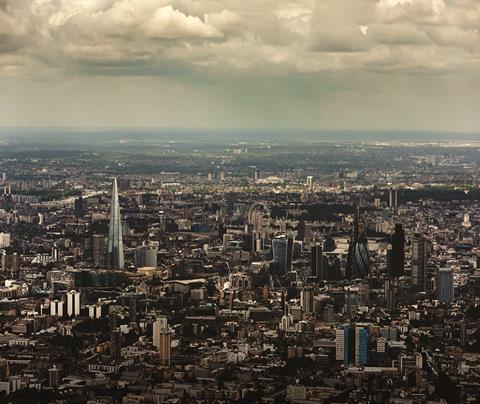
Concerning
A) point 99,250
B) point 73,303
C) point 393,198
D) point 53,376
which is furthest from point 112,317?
point 393,198

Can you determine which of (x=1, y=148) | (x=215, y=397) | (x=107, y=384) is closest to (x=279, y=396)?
(x=215, y=397)

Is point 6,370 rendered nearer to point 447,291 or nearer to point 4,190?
point 447,291

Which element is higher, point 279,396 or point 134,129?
point 134,129

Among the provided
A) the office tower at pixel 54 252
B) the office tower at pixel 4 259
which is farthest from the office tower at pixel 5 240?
the office tower at pixel 54 252

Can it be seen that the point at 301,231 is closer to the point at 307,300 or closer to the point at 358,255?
the point at 358,255

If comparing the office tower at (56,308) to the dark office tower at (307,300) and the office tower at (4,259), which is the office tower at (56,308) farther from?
the dark office tower at (307,300)

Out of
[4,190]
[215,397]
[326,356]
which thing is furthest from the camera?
[4,190]
